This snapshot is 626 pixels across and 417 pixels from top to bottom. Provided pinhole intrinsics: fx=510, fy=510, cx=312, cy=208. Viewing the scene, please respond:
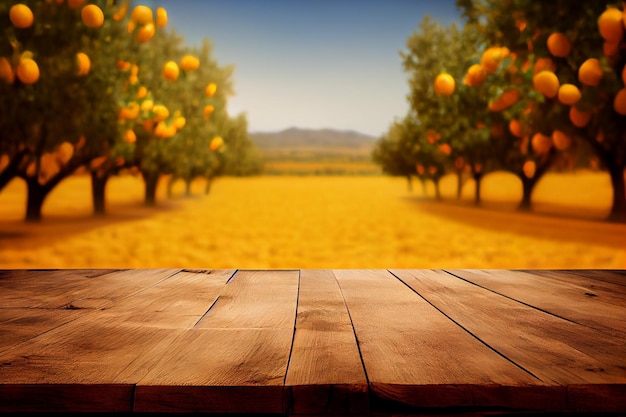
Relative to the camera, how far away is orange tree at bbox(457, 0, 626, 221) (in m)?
3.17

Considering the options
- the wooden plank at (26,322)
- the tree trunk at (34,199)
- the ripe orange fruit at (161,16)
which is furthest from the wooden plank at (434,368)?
the tree trunk at (34,199)

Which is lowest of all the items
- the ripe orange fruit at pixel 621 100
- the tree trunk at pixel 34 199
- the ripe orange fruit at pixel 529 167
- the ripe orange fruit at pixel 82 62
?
the tree trunk at pixel 34 199

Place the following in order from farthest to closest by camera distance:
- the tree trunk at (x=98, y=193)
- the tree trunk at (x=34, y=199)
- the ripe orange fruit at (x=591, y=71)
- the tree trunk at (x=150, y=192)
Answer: the tree trunk at (x=150, y=192)
the tree trunk at (x=98, y=193)
the tree trunk at (x=34, y=199)
the ripe orange fruit at (x=591, y=71)

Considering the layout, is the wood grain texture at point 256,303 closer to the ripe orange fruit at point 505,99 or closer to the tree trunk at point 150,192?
the ripe orange fruit at point 505,99

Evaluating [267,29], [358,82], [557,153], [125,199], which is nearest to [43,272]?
[267,29]

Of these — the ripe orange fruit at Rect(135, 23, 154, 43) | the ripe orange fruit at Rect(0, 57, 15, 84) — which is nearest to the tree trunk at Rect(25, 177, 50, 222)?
the ripe orange fruit at Rect(0, 57, 15, 84)

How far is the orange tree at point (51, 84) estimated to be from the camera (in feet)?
12.0

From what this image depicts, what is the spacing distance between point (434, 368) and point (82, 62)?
159 inches

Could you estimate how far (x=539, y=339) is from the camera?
117cm

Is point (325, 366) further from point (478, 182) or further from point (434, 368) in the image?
point (478, 182)

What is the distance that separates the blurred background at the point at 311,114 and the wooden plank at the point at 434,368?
241 cm

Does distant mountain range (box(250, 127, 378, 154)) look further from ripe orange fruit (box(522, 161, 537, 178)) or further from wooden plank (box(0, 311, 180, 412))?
wooden plank (box(0, 311, 180, 412))

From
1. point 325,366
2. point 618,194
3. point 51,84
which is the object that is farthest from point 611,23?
point 51,84

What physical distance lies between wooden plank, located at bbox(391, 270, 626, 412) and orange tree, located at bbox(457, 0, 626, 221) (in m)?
2.03
